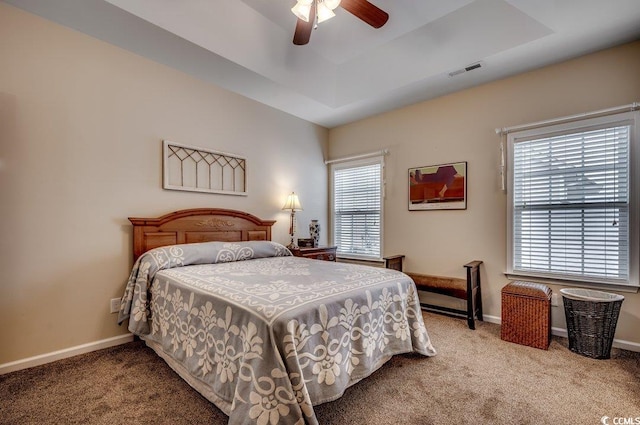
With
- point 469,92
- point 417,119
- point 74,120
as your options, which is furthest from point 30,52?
point 469,92

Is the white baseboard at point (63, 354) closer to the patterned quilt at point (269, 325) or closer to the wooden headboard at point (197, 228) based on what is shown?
the patterned quilt at point (269, 325)

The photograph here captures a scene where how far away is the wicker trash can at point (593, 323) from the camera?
2357 mm

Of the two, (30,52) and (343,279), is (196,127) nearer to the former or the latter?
(30,52)

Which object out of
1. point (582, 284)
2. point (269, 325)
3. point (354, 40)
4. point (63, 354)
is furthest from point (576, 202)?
point (63, 354)

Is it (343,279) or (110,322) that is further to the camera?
(110,322)

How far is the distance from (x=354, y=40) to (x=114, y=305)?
11.2ft

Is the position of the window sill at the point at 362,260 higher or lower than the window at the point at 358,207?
lower

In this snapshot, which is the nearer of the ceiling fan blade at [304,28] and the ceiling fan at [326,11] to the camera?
the ceiling fan at [326,11]

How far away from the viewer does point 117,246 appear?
2.69m

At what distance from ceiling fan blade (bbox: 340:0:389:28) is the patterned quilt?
1.79 m

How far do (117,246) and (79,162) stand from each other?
0.76m

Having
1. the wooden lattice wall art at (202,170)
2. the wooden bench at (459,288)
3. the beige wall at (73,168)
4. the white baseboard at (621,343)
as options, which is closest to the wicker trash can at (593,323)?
the white baseboard at (621,343)

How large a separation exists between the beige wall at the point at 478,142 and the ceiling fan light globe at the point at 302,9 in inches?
91.1

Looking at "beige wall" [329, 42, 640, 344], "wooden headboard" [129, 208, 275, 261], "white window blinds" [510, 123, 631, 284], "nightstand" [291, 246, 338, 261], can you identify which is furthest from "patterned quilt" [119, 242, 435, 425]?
"white window blinds" [510, 123, 631, 284]
